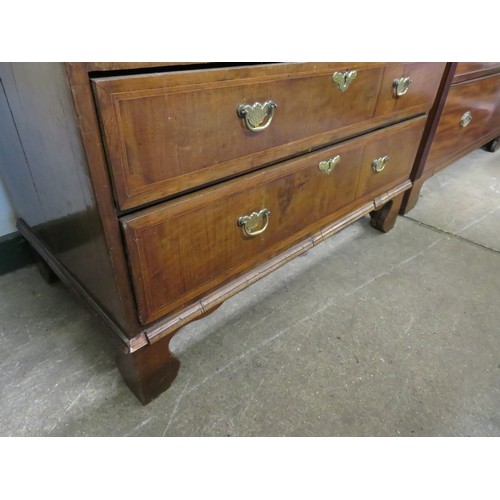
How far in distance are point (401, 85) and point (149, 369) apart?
912 mm

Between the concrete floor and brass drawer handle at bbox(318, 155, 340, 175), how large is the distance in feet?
1.24

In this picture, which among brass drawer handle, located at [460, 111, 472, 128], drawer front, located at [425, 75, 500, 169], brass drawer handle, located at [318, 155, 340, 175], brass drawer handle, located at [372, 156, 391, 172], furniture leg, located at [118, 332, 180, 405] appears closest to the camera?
furniture leg, located at [118, 332, 180, 405]

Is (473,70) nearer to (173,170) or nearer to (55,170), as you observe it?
(173,170)

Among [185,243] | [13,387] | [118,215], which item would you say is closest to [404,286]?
[185,243]

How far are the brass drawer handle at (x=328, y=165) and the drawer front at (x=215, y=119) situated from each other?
5 cm

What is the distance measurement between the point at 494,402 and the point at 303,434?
1.46 ft

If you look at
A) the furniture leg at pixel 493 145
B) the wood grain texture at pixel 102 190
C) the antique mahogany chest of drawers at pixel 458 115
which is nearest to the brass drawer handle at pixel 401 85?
the antique mahogany chest of drawers at pixel 458 115

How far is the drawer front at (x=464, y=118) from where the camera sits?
131cm

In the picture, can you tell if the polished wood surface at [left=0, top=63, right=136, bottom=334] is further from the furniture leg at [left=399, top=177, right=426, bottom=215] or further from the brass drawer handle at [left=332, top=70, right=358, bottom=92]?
the furniture leg at [left=399, top=177, right=426, bottom=215]

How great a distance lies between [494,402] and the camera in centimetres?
81

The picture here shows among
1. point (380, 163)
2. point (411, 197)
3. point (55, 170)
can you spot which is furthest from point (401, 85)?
point (55, 170)

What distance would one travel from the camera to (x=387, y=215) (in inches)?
52.6

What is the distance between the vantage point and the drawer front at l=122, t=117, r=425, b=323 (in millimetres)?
614

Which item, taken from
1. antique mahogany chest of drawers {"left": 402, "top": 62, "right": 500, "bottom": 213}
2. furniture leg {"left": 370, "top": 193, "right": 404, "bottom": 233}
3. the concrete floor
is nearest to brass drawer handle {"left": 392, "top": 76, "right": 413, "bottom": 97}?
antique mahogany chest of drawers {"left": 402, "top": 62, "right": 500, "bottom": 213}
